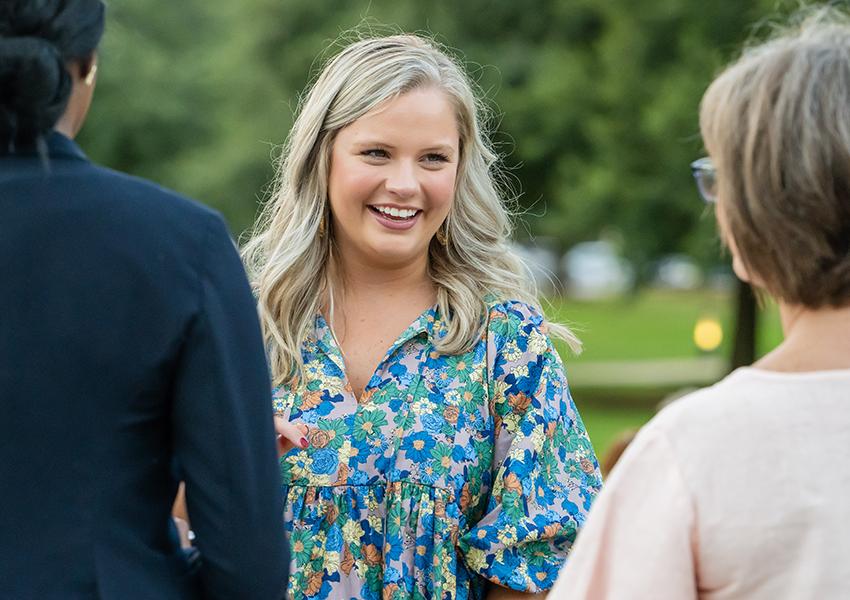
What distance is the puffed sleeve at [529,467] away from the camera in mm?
3010

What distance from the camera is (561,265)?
1957 inches

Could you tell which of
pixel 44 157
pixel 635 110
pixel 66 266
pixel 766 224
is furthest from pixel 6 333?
pixel 635 110

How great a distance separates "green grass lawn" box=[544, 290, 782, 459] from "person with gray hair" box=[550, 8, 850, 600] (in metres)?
9.59

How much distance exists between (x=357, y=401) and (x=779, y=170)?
1.40 meters

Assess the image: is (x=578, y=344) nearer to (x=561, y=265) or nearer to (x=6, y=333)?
(x=6, y=333)

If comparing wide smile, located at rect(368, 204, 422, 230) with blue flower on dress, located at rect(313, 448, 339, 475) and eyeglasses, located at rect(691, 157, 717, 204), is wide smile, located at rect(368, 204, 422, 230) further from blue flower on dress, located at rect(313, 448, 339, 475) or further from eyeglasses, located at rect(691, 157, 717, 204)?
eyeglasses, located at rect(691, 157, 717, 204)

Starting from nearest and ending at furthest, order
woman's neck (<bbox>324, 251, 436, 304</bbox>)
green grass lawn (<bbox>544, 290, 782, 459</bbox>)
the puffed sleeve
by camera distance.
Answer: the puffed sleeve < woman's neck (<bbox>324, 251, 436, 304</bbox>) < green grass lawn (<bbox>544, 290, 782, 459</bbox>)

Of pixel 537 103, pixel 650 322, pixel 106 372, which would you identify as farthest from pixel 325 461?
pixel 650 322

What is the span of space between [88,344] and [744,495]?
99cm

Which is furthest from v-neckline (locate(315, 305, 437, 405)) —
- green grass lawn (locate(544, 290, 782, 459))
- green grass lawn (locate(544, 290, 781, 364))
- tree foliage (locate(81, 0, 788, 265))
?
green grass lawn (locate(544, 290, 781, 364))

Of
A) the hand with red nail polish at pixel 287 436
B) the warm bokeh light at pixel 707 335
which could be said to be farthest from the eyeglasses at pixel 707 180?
the warm bokeh light at pixel 707 335

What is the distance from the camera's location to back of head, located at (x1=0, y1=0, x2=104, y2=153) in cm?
211

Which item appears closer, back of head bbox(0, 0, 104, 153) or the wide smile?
back of head bbox(0, 0, 104, 153)

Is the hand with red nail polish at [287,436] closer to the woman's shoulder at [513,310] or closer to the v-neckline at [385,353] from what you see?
the v-neckline at [385,353]
